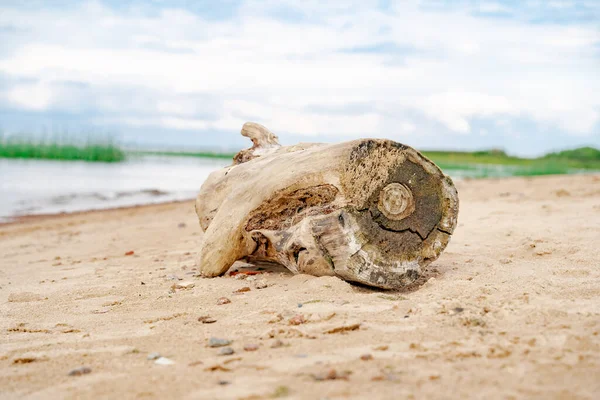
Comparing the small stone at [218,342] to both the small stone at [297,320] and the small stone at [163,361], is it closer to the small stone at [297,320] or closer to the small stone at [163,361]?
the small stone at [163,361]

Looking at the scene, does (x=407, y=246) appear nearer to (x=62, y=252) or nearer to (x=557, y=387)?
(x=557, y=387)

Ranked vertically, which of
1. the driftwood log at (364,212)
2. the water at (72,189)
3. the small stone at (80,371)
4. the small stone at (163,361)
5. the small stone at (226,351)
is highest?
the driftwood log at (364,212)

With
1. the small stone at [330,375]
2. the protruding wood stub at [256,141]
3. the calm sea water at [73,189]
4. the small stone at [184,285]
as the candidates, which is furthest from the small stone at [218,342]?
the calm sea water at [73,189]

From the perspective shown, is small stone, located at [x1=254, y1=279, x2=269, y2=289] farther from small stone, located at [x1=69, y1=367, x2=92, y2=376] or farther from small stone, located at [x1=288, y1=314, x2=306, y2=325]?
small stone, located at [x1=69, y1=367, x2=92, y2=376]

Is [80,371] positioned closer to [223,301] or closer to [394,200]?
[223,301]

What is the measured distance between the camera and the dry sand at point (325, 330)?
8.32ft

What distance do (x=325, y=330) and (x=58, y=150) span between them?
1320 inches

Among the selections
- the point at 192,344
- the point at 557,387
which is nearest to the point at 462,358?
the point at 557,387

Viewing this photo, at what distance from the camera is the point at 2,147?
3294 cm

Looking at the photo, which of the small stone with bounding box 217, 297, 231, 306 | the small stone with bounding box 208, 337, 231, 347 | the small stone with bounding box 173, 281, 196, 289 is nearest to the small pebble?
the small stone with bounding box 208, 337, 231, 347

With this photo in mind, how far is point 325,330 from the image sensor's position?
3.24 m

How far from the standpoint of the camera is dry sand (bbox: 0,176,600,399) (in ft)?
8.32

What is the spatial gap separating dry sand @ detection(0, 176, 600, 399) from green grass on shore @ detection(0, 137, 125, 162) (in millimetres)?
28855

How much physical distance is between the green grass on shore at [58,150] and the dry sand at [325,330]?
1136 inches
